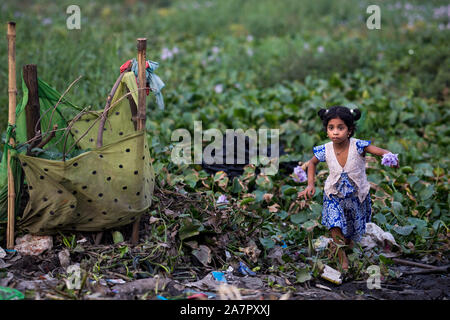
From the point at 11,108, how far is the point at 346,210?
6.38ft

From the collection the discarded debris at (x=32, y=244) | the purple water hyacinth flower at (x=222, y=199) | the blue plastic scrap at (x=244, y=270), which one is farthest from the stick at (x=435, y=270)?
the discarded debris at (x=32, y=244)

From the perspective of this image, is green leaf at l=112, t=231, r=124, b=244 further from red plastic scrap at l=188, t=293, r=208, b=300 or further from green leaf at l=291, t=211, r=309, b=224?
green leaf at l=291, t=211, r=309, b=224

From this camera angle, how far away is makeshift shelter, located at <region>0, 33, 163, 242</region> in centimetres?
284

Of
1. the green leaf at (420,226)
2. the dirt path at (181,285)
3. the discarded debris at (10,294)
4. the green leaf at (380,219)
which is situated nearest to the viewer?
the discarded debris at (10,294)

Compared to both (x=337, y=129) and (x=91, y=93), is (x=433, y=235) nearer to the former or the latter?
(x=337, y=129)

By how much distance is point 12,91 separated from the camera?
2840 millimetres

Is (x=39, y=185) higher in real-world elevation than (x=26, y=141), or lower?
lower

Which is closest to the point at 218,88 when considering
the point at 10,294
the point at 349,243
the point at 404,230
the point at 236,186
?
the point at 236,186

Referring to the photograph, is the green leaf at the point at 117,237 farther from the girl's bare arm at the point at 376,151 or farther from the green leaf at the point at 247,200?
the girl's bare arm at the point at 376,151

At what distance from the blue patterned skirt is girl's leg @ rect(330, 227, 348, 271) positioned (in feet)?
0.10

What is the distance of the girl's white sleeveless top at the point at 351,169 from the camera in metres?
3.16

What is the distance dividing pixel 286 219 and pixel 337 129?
1.06 metres

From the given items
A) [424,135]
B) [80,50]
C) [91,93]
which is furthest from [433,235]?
[80,50]

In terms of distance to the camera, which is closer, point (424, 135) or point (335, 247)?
point (335, 247)
